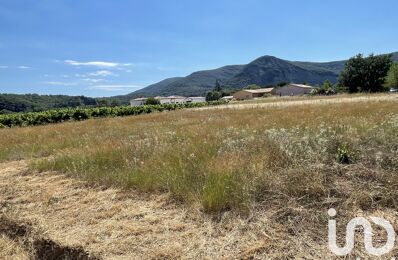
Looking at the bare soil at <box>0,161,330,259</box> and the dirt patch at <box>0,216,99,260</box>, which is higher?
the bare soil at <box>0,161,330,259</box>

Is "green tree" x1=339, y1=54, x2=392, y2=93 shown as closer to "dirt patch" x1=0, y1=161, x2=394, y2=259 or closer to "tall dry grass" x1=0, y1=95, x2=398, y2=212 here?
"tall dry grass" x1=0, y1=95, x2=398, y2=212

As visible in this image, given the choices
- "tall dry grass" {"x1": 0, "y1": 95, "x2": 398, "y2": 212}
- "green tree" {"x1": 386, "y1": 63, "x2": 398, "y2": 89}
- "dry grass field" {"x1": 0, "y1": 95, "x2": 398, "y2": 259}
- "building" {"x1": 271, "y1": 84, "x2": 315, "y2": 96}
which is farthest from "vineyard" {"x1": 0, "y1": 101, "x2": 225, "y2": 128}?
"building" {"x1": 271, "y1": 84, "x2": 315, "y2": 96}

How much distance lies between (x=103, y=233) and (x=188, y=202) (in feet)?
3.25

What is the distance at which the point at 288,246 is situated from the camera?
2561 millimetres

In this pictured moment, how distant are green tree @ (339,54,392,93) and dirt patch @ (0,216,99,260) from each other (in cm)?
6112

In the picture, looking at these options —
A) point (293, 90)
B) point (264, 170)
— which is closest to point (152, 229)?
point (264, 170)

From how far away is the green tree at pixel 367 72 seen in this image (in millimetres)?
55625

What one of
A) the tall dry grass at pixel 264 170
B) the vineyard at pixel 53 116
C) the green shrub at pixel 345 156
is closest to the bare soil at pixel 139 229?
the tall dry grass at pixel 264 170

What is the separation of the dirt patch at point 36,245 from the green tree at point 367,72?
61.1m

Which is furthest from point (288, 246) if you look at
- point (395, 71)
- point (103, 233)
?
point (395, 71)

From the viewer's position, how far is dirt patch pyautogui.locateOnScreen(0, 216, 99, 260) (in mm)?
2986

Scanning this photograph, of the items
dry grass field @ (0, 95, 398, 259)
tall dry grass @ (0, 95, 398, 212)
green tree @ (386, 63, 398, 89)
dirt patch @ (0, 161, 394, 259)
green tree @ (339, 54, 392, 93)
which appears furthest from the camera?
green tree @ (339, 54, 392, 93)

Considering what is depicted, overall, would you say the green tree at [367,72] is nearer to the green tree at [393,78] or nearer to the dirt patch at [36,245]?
the green tree at [393,78]

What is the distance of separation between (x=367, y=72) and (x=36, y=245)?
63.3 meters
